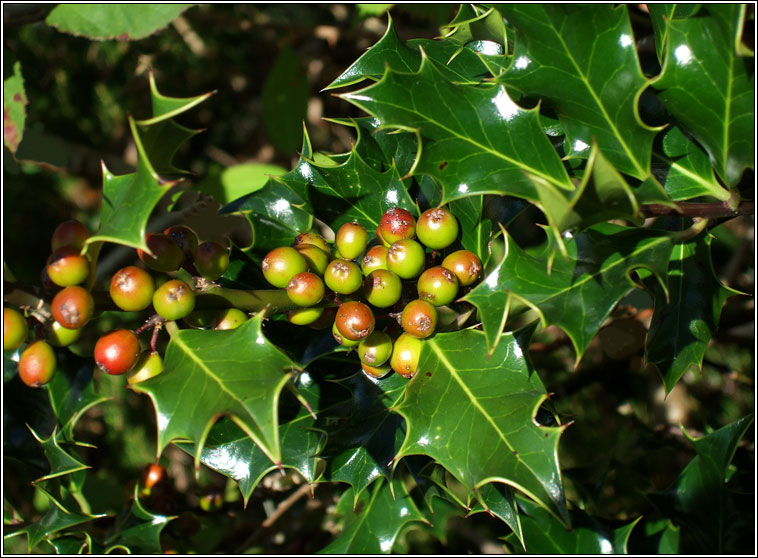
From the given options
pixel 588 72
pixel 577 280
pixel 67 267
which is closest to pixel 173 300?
pixel 67 267

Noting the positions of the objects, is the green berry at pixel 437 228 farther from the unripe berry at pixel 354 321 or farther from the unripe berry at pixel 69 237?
the unripe berry at pixel 69 237

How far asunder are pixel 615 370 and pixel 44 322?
85.5 inches

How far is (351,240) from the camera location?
132 cm

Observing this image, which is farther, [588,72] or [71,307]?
[588,72]

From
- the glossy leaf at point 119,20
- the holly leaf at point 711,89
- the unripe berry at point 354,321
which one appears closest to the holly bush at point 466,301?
the holly leaf at point 711,89

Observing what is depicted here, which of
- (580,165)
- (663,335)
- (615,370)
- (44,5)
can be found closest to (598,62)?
(580,165)

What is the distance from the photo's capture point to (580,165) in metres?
1.28

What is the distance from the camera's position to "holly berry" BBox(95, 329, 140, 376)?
110 cm

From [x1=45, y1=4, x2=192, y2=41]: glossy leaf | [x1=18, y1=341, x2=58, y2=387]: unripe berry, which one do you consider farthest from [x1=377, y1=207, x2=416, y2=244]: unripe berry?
[x1=45, y1=4, x2=192, y2=41]: glossy leaf

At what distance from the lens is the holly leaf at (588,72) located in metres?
1.12

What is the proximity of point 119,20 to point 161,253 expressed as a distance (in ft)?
5.25

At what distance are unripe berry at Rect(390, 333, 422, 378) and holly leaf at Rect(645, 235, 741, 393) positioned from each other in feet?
1.58

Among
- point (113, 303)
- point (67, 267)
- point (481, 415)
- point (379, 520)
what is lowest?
point (379, 520)

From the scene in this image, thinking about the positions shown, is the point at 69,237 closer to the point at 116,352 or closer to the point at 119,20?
the point at 116,352
